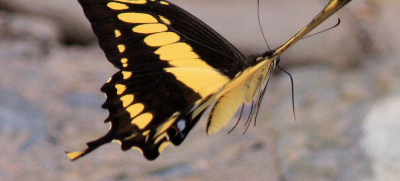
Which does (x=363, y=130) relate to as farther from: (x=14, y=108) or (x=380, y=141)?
(x=14, y=108)

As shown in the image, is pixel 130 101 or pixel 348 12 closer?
pixel 130 101

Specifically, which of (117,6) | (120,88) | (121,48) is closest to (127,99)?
(120,88)

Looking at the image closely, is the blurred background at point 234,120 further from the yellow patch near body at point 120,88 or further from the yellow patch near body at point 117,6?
the yellow patch near body at point 117,6

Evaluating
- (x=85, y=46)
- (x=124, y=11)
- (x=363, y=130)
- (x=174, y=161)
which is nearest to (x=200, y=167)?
(x=174, y=161)

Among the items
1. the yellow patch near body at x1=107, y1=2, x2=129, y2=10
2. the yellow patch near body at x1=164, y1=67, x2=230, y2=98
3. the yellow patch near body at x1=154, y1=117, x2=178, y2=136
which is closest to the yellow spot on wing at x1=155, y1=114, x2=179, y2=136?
the yellow patch near body at x1=154, y1=117, x2=178, y2=136

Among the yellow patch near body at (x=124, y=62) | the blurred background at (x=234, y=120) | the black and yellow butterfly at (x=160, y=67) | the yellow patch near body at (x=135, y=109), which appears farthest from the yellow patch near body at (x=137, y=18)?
the blurred background at (x=234, y=120)

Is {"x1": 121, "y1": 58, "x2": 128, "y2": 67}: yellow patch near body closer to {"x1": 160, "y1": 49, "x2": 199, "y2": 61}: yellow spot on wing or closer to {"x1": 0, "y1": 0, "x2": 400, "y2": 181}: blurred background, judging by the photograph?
{"x1": 160, "y1": 49, "x2": 199, "y2": 61}: yellow spot on wing
